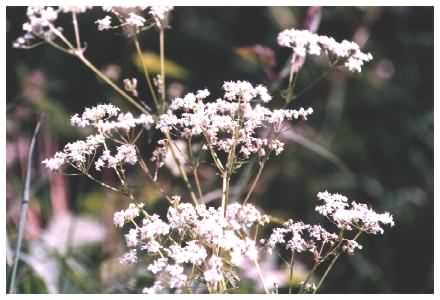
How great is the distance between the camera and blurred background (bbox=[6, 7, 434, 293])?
426cm

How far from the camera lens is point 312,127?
518 centimetres

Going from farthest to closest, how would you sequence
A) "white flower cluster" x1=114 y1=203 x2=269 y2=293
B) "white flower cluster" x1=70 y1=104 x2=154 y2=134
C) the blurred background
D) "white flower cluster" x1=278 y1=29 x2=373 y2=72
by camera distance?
the blurred background, "white flower cluster" x1=278 y1=29 x2=373 y2=72, "white flower cluster" x1=70 y1=104 x2=154 y2=134, "white flower cluster" x1=114 y1=203 x2=269 y2=293

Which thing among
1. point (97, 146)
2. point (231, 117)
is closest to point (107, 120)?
point (97, 146)

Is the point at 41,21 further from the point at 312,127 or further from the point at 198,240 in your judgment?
the point at 312,127

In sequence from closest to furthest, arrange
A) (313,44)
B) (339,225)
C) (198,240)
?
(198,240) < (339,225) < (313,44)

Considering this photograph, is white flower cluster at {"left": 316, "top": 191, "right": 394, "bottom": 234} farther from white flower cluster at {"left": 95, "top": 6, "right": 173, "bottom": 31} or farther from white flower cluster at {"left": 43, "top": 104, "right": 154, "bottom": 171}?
white flower cluster at {"left": 95, "top": 6, "right": 173, "bottom": 31}

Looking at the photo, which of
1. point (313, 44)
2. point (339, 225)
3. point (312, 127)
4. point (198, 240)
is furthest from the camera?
point (312, 127)

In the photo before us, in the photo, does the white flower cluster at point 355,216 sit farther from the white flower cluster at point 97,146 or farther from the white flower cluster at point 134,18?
the white flower cluster at point 134,18

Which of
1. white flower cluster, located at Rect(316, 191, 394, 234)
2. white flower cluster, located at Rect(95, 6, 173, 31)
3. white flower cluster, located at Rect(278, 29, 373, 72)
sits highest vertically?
white flower cluster, located at Rect(95, 6, 173, 31)

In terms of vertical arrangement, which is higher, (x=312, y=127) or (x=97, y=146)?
(x=312, y=127)

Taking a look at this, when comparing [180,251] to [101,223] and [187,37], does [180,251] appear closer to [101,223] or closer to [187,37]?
[101,223]

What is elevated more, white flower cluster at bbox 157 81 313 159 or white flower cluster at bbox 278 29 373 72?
white flower cluster at bbox 278 29 373 72

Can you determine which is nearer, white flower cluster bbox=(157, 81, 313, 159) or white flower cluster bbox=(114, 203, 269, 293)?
white flower cluster bbox=(114, 203, 269, 293)

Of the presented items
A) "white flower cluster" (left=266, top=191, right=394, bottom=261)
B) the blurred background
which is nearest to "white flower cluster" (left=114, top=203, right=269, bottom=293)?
"white flower cluster" (left=266, top=191, right=394, bottom=261)
